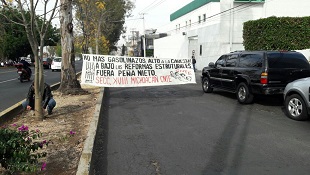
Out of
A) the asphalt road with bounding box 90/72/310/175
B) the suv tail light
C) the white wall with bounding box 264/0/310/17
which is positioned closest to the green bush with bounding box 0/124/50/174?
the asphalt road with bounding box 90/72/310/175

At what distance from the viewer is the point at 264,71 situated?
30.6 ft

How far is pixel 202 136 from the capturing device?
6.25 meters

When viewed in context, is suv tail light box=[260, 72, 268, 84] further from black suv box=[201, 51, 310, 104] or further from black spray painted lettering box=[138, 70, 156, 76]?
black spray painted lettering box=[138, 70, 156, 76]

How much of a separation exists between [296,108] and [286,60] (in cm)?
232

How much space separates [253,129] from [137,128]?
256 centimetres

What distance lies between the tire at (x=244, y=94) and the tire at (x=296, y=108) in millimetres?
1842

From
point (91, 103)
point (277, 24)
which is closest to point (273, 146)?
point (91, 103)

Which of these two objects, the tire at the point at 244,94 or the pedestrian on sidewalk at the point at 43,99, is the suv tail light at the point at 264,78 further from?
the pedestrian on sidewalk at the point at 43,99

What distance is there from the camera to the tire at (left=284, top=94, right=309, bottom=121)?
24.6ft

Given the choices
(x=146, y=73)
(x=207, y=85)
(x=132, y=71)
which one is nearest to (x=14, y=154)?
(x=132, y=71)

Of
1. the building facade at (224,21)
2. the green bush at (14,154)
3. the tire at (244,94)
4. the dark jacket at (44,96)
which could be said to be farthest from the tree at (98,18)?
the green bush at (14,154)

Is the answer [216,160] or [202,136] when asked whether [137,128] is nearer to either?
[202,136]

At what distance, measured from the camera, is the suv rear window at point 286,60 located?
31.0ft

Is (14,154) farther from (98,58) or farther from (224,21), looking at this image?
(224,21)
